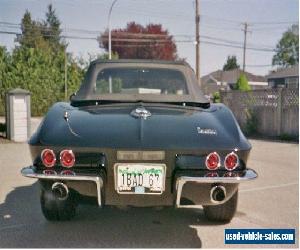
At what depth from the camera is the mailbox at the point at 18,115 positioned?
34.0ft

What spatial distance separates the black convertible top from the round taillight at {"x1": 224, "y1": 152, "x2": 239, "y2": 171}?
852 millimetres

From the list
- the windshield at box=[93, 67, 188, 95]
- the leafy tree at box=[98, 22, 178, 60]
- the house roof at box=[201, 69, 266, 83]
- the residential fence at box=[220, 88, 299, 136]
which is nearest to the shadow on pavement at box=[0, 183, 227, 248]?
the windshield at box=[93, 67, 188, 95]

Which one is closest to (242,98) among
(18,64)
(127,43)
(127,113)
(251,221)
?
(251,221)

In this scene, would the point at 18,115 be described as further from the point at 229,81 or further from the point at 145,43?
the point at 229,81

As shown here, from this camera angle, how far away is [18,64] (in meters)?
23.2

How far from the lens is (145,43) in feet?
171

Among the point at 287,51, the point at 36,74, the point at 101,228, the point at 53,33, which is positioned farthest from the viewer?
the point at 287,51

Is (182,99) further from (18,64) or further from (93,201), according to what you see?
(18,64)

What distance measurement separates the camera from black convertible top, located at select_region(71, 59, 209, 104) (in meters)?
3.52

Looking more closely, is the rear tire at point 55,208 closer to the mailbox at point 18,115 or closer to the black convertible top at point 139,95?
the black convertible top at point 139,95

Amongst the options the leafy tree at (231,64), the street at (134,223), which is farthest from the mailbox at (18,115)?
the leafy tree at (231,64)

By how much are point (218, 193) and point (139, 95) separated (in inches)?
49.8

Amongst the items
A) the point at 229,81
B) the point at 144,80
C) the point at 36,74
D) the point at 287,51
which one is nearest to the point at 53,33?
the point at 36,74

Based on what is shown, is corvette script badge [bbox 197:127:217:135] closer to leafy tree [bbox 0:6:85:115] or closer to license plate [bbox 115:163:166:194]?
license plate [bbox 115:163:166:194]
